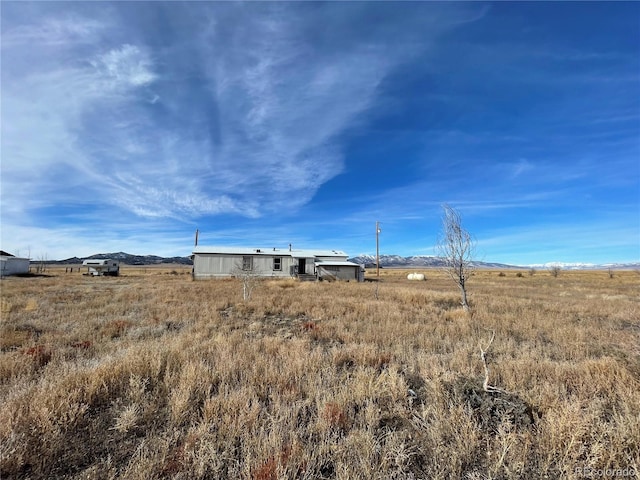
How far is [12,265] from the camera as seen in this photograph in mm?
39344

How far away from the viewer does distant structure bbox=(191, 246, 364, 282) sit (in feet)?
108

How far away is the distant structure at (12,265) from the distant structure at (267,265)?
25.9m

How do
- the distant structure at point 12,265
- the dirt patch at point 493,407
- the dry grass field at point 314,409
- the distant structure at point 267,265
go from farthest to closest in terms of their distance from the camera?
the distant structure at point 12,265 → the distant structure at point 267,265 → the dirt patch at point 493,407 → the dry grass field at point 314,409

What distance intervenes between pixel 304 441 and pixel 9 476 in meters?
2.70

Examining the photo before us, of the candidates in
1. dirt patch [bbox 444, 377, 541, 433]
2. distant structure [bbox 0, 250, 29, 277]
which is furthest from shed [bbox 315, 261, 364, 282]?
distant structure [bbox 0, 250, 29, 277]

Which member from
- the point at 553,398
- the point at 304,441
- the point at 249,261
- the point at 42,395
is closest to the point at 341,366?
the point at 304,441

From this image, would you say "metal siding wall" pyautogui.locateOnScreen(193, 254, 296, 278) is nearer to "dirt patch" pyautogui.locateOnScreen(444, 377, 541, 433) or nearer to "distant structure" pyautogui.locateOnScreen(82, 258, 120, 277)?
"distant structure" pyautogui.locateOnScreen(82, 258, 120, 277)

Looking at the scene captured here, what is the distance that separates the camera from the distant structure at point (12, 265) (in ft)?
123

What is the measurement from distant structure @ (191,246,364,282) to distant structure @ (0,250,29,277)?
2589 centimetres

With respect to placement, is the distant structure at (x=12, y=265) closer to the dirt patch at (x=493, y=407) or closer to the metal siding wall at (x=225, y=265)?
the metal siding wall at (x=225, y=265)

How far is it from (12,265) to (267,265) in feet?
115

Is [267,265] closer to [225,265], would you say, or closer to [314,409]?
[225,265]

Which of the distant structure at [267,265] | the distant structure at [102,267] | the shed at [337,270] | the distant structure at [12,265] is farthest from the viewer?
the distant structure at [102,267]

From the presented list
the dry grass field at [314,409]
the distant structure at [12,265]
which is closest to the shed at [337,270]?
the dry grass field at [314,409]
